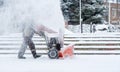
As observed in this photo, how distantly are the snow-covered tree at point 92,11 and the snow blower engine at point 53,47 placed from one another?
1320 inches

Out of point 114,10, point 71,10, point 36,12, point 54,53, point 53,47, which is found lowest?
point 114,10

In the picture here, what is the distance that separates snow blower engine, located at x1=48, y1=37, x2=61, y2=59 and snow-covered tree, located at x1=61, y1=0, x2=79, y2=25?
32.8 m

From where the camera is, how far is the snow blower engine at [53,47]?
35.4ft

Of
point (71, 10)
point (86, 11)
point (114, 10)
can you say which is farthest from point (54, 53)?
point (114, 10)

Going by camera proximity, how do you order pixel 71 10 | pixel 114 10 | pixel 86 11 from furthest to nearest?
pixel 114 10 < pixel 71 10 < pixel 86 11

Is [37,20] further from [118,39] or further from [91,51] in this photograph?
[118,39]

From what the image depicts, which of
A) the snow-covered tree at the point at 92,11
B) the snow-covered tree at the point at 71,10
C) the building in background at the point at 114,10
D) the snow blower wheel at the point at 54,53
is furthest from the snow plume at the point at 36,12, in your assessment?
the building in background at the point at 114,10

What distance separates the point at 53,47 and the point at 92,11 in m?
34.0

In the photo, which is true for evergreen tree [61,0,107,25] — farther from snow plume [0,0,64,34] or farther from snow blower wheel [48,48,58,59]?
snow blower wheel [48,48,58,59]

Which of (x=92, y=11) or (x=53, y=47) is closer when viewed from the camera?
(x=53, y=47)

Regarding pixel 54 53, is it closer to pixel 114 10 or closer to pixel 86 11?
pixel 86 11

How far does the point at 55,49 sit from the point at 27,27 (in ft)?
3.00

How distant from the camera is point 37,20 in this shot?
10820mm

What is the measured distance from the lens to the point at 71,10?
45281 mm
